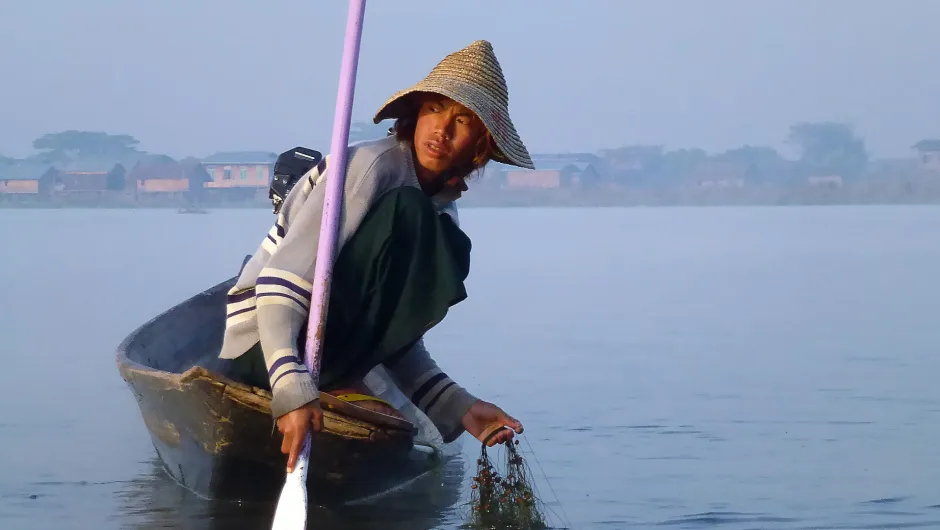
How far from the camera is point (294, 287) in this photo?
216cm

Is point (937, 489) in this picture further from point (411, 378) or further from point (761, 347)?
point (761, 347)

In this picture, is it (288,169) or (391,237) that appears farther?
(288,169)

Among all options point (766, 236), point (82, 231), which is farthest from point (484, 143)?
point (82, 231)

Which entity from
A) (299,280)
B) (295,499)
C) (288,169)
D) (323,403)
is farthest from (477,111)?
(288,169)

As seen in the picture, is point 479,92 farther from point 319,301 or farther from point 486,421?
point 486,421

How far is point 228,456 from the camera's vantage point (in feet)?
8.03

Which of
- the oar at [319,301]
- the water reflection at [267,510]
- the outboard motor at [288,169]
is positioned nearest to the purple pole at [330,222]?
the oar at [319,301]

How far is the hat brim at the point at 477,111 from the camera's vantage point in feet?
7.29

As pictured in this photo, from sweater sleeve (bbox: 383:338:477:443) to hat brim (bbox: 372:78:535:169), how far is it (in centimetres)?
41

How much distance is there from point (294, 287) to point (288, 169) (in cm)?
131

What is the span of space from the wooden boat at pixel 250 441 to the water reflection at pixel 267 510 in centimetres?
3

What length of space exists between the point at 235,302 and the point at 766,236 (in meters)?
14.2

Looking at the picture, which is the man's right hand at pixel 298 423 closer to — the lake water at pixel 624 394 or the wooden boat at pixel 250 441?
the wooden boat at pixel 250 441

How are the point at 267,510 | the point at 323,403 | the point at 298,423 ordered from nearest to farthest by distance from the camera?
the point at 298,423
the point at 323,403
the point at 267,510
